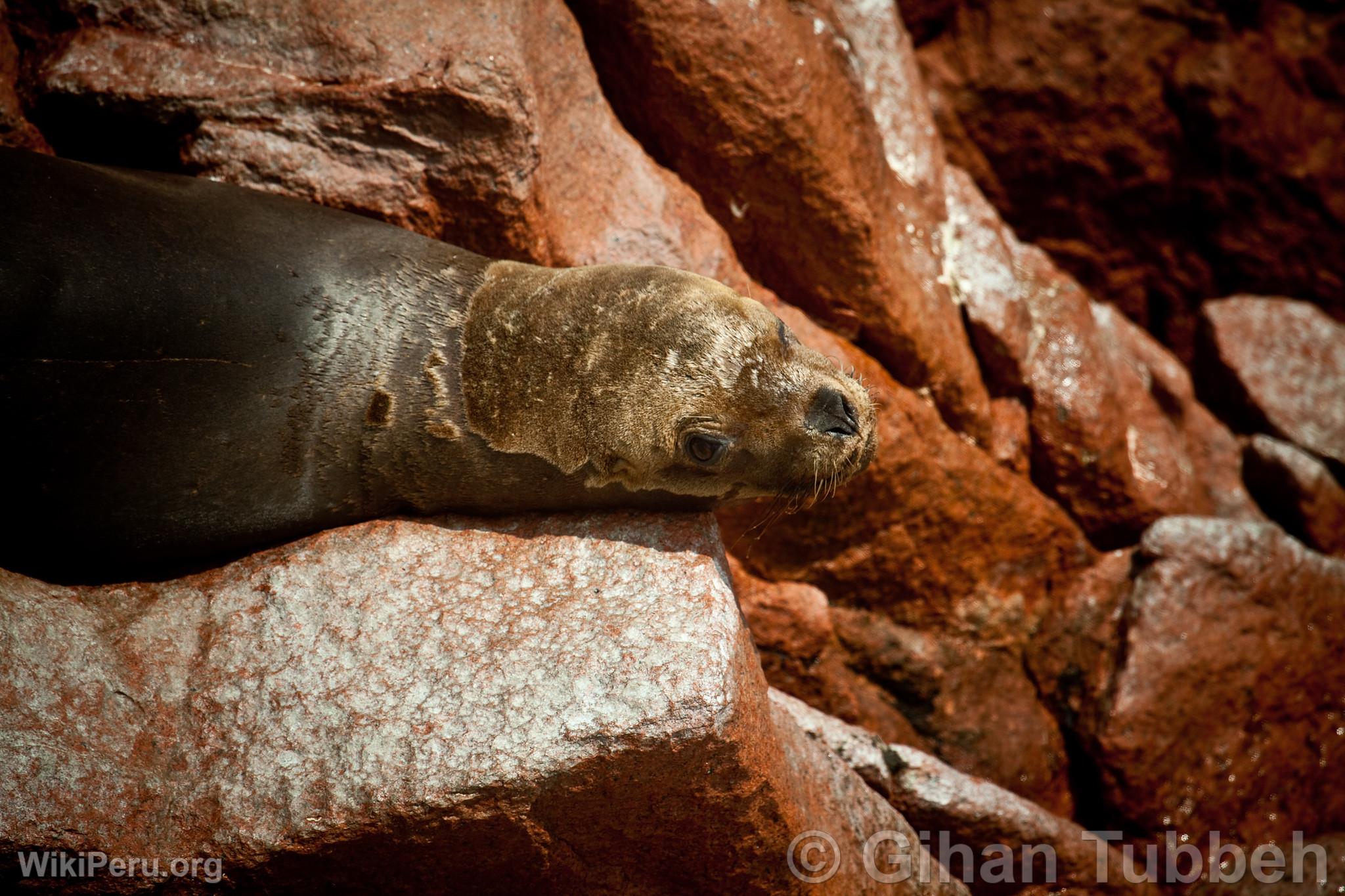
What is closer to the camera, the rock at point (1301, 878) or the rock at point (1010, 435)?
the rock at point (1301, 878)

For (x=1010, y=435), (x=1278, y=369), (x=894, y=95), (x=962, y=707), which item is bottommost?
(x=962, y=707)

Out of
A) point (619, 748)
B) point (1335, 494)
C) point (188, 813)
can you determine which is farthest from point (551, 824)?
point (1335, 494)

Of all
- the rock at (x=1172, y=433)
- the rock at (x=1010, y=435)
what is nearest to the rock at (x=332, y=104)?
the rock at (x=1010, y=435)

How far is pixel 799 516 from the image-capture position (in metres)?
4.36

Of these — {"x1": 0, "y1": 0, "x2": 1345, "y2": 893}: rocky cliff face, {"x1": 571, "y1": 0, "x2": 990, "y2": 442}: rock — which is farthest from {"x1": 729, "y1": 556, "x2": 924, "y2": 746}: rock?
{"x1": 571, "y1": 0, "x2": 990, "y2": 442}: rock

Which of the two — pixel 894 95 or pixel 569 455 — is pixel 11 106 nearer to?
pixel 569 455

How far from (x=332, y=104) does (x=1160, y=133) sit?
4.94 m

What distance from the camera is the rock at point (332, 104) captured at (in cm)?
342

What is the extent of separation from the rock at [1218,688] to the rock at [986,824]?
0.59 meters

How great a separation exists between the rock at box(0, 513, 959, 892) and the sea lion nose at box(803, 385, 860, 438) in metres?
0.52

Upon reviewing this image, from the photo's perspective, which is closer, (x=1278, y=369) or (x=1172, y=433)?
(x=1172, y=433)

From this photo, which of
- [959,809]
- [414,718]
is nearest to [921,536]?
[959,809]

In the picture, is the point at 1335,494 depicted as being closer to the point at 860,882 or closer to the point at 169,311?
the point at 860,882

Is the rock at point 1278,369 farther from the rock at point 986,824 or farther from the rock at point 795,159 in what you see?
the rock at point 986,824
